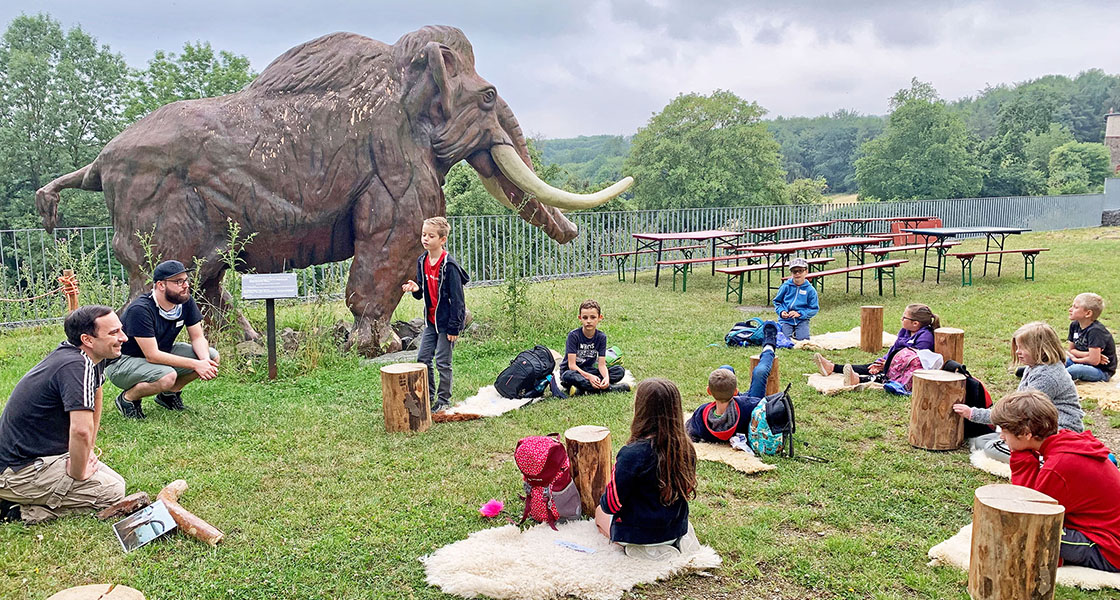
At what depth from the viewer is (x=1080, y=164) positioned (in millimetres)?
45438

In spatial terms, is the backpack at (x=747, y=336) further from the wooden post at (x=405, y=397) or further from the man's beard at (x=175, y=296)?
the man's beard at (x=175, y=296)

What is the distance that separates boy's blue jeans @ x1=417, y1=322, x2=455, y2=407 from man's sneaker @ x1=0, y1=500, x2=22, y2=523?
272cm

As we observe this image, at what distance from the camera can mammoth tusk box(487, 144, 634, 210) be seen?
895 cm

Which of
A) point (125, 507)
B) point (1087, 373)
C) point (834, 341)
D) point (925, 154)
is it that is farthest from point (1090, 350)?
point (925, 154)

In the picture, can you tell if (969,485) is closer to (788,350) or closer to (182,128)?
(788,350)

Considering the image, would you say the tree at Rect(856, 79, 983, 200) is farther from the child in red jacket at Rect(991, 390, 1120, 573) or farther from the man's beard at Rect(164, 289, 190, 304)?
the man's beard at Rect(164, 289, 190, 304)

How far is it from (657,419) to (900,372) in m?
3.76

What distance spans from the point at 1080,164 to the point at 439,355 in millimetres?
52221

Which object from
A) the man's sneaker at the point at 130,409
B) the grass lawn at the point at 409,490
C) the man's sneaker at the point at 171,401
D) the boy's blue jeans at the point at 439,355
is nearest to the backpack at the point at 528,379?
the grass lawn at the point at 409,490

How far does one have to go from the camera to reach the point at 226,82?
26.4 m

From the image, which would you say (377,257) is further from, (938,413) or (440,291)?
(938,413)

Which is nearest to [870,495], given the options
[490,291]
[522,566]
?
[522,566]

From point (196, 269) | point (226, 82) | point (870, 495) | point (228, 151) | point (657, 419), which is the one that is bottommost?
point (870, 495)

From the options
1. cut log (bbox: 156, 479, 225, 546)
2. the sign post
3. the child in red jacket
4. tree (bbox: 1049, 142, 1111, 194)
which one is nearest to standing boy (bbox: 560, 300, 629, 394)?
the sign post
